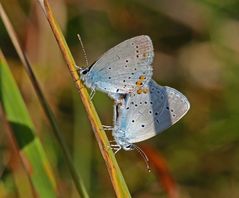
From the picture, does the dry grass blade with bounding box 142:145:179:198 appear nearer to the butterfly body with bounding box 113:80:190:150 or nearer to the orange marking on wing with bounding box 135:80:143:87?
the butterfly body with bounding box 113:80:190:150

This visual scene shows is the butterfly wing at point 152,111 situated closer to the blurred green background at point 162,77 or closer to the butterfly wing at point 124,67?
the butterfly wing at point 124,67

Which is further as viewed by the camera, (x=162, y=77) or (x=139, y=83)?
(x=162, y=77)

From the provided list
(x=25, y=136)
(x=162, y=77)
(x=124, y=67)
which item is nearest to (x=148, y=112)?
(x=124, y=67)

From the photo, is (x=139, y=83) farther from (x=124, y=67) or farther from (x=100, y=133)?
(x=100, y=133)

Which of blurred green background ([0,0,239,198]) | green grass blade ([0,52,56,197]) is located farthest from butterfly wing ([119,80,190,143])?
blurred green background ([0,0,239,198])

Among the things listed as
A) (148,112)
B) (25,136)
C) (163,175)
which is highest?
(25,136)

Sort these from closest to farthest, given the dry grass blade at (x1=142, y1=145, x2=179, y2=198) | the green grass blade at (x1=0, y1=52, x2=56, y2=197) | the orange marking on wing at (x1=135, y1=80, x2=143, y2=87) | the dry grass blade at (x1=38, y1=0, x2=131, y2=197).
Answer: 1. the dry grass blade at (x1=38, y1=0, x2=131, y2=197)
2. the green grass blade at (x1=0, y1=52, x2=56, y2=197)
3. the orange marking on wing at (x1=135, y1=80, x2=143, y2=87)
4. the dry grass blade at (x1=142, y1=145, x2=179, y2=198)
